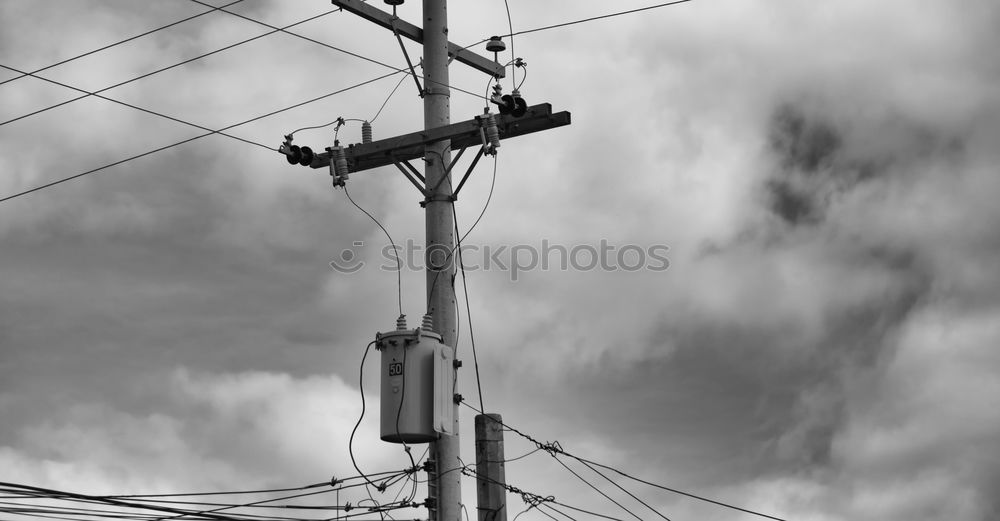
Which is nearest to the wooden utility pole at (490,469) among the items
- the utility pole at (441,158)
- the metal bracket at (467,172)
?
the utility pole at (441,158)

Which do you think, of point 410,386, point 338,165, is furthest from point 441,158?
point 410,386

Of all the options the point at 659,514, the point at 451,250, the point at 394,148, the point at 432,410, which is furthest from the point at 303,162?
the point at 659,514

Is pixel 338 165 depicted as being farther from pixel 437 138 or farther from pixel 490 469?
pixel 490 469

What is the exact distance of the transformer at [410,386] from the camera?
14.2 meters

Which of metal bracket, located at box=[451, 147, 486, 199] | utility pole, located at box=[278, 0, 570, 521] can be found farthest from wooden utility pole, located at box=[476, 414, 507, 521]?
metal bracket, located at box=[451, 147, 486, 199]

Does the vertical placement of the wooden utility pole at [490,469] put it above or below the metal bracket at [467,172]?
below

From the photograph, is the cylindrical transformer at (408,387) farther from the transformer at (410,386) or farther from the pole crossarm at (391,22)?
the pole crossarm at (391,22)

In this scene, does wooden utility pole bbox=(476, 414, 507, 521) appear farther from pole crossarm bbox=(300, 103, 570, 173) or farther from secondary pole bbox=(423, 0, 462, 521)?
pole crossarm bbox=(300, 103, 570, 173)

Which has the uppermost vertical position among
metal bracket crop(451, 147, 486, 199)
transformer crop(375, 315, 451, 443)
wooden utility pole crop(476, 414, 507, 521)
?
metal bracket crop(451, 147, 486, 199)

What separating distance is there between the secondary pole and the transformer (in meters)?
0.43

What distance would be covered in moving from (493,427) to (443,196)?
2636mm

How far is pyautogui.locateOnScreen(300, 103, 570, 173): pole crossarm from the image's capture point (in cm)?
1498

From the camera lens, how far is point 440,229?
1532 cm

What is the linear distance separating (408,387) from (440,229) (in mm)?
1945
